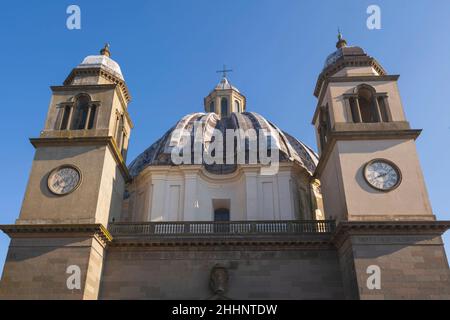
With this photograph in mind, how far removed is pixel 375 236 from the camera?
56.9 feet

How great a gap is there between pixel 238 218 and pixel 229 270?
5710 mm

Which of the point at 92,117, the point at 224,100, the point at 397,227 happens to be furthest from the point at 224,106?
the point at 397,227

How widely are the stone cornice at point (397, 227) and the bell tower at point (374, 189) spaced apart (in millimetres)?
39

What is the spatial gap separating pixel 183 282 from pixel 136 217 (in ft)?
25.3

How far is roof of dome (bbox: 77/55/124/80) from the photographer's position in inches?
950

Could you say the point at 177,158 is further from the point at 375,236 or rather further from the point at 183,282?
the point at 375,236

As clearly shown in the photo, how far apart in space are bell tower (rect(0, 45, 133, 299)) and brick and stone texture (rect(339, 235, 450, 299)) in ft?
35.9

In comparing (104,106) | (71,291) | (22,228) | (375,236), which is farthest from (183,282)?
(104,106)

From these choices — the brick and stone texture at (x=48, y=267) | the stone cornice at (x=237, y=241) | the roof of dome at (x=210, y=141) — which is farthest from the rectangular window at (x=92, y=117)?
the brick and stone texture at (x=48, y=267)

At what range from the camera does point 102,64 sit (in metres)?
24.2

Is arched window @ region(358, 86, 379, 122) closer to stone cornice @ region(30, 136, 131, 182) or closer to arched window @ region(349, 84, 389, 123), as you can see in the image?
arched window @ region(349, 84, 389, 123)

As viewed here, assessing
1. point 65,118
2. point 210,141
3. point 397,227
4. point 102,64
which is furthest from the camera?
point 210,141

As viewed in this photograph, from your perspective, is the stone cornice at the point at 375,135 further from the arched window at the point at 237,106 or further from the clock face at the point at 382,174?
the arched window at the point at 237,106

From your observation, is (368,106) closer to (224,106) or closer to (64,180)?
(64,180)
